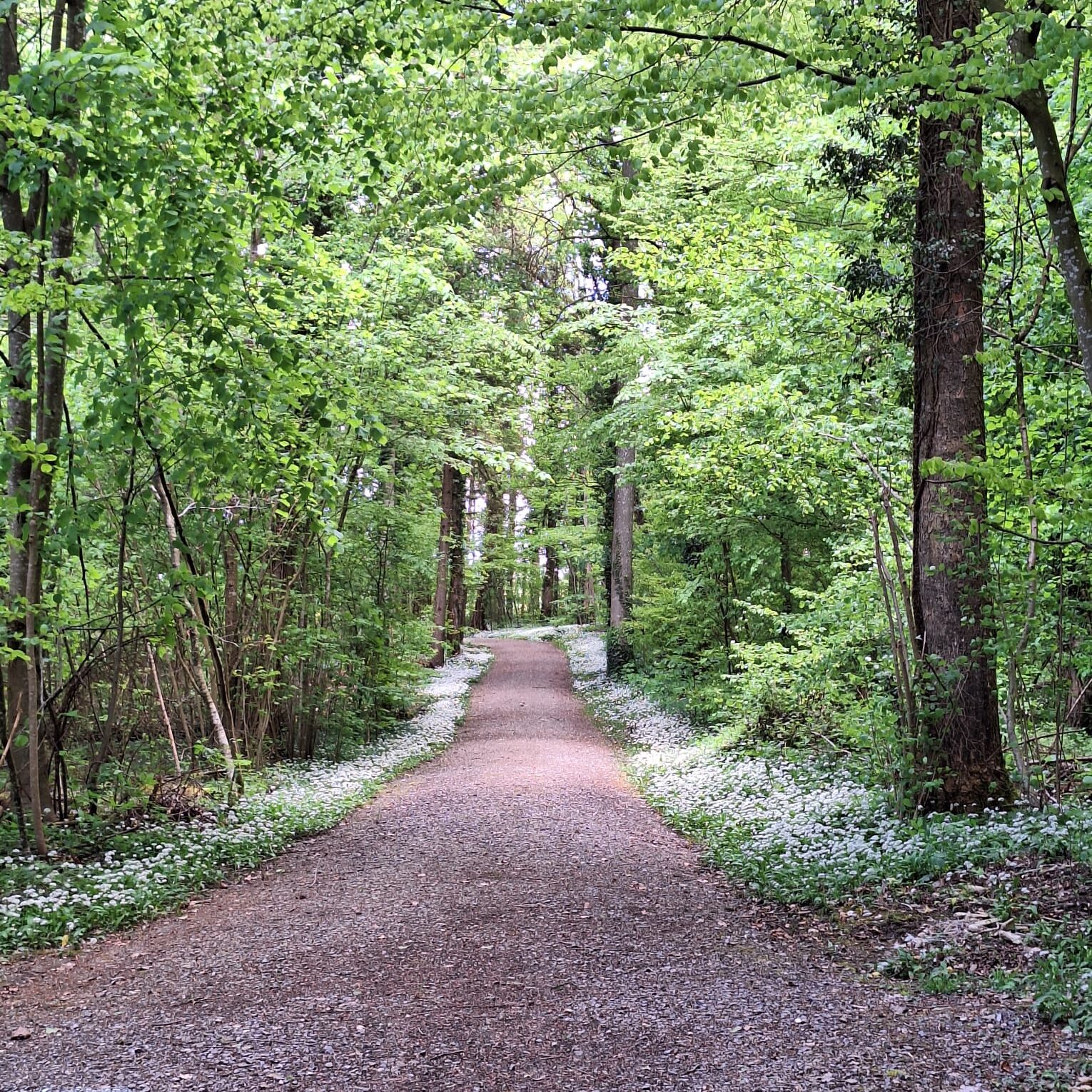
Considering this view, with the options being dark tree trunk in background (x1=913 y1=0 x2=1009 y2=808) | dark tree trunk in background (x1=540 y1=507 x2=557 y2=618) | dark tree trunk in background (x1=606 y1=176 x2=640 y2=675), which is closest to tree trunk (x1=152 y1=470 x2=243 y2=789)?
dark tree trunk in background (x1=913 y1=0 x2=1009 y2=808)

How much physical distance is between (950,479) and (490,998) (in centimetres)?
491

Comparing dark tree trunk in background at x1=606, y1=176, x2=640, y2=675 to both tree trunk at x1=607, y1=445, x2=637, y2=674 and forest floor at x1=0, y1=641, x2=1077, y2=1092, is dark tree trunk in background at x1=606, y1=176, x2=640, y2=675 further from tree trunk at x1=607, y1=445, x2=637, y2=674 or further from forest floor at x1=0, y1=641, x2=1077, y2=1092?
forest floor at x1=0, y1=641, x2=1077, y2=1092

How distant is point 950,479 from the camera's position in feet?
21.7

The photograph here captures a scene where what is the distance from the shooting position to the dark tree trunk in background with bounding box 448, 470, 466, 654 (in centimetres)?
2352

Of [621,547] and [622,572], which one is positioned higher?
[621,547]

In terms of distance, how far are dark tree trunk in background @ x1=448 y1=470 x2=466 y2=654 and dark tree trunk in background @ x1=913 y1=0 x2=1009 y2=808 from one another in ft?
44.4

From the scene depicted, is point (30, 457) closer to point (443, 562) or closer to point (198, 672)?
point (198, 672)

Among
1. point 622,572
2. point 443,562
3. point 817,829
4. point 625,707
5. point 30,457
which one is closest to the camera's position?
point 30,457

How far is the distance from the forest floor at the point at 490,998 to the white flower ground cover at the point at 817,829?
44 centimetres

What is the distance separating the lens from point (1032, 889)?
5.09m

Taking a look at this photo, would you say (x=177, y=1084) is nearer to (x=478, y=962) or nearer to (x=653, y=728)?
(x=478, y=962)

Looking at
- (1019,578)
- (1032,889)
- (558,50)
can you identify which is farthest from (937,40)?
(1032,889)

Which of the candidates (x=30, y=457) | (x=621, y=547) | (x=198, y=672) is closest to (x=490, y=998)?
(x=30, y=457)

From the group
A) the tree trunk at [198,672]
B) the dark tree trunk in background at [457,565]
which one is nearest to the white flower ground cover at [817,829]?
the tree trunk at [198,672]
